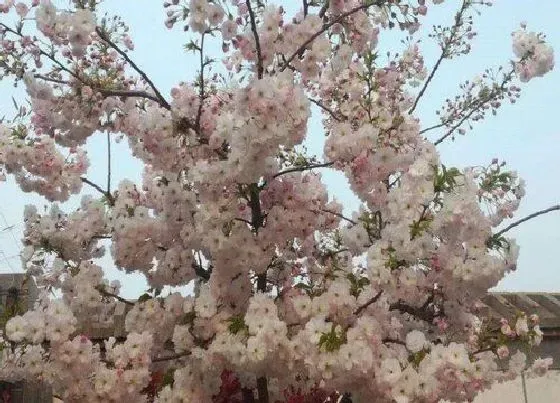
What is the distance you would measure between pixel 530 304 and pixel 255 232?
4.39 metres

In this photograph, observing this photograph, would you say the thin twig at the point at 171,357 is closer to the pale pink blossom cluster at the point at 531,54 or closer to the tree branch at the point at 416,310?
the tree branch at the point at 416,310

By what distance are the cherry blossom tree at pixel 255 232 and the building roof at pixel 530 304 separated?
233cm

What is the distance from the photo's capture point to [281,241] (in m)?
4.26

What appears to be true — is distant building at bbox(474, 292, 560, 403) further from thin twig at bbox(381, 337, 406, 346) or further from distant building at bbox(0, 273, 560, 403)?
thin twig at bbox(381, 337, 406, 346)

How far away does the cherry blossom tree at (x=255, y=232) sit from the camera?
357cm

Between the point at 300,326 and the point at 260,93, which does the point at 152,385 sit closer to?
the point at 300,326

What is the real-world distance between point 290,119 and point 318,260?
157 centimetres

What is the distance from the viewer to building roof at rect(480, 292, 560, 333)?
7113mm

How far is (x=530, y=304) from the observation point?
7.58 m

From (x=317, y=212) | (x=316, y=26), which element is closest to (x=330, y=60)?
(x=316, y=26)

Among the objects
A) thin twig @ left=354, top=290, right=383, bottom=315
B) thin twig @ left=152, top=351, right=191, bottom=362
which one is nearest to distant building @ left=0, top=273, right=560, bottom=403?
thin twig @ left=152, top=351, right=191, bottom=362

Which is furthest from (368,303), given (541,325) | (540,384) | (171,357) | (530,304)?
(530,304)

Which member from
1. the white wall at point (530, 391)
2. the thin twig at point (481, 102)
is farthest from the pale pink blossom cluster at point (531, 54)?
the white wall at point (530, 391)

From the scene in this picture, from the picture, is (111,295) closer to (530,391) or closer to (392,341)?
(392,341)
